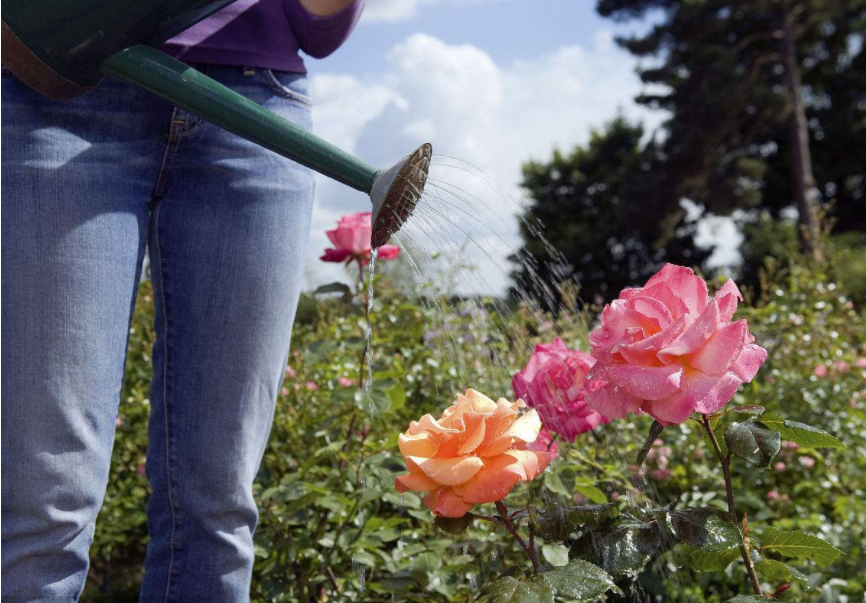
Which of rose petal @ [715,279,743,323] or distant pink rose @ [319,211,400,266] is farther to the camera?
distant pink rose @ [319,211,400,266]

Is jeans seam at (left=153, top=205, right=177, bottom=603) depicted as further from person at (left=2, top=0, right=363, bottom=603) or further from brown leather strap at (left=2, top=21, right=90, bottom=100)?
brown leather strap at (left=2, top=21, right=90, bottom=100)

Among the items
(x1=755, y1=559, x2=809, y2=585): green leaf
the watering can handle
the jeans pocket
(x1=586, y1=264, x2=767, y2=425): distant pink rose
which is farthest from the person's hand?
(x1=755, y1=559, x2=809, y2=585): green leaf

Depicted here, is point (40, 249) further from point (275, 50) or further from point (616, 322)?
point (616, 322)

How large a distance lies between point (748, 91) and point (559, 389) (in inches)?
529

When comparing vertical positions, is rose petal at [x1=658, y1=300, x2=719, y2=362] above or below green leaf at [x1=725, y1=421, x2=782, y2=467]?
above

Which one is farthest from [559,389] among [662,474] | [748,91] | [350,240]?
[748,91]

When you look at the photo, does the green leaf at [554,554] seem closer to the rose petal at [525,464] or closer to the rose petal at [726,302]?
the rose petal at [525,464]

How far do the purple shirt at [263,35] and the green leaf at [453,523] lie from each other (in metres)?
0.75

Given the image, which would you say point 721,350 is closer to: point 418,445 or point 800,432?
point 800,432

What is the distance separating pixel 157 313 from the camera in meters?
→ 1.29

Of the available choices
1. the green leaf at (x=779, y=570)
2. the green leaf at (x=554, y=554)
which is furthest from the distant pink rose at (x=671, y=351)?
the green leaf at (x=554, y=554)

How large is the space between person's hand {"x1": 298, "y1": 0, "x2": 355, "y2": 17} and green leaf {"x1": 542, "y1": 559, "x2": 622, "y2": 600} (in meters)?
0.85

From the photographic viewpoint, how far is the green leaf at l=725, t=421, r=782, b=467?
0.75 m

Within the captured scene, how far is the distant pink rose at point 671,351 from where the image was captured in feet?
2.40
